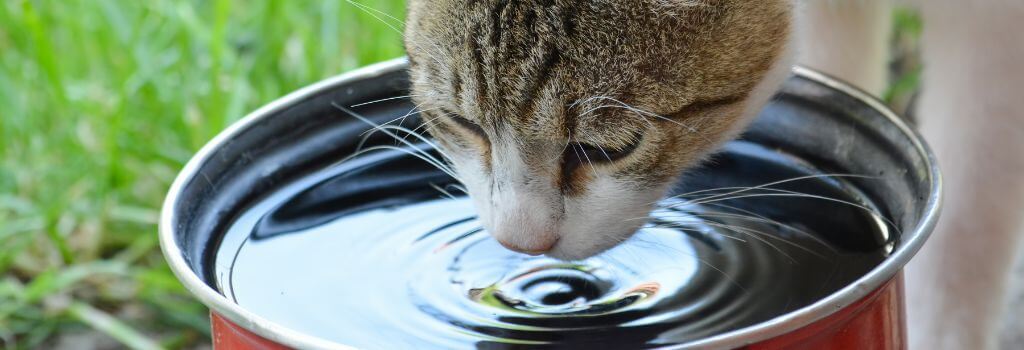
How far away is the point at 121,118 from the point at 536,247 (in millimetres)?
1128

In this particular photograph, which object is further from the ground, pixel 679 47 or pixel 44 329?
pixel 679 47

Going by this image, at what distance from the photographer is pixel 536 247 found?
3.53ft

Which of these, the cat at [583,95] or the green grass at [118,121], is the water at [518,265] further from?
the green grass at [118,121]

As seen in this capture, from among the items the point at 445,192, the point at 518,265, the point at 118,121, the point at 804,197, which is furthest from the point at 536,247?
the point at 118,121

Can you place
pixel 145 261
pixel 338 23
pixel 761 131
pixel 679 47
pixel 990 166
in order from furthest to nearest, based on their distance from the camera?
pixel 338 23, pixel 145 261, pixel 990 166, pixel 761 131, pixel 679 47

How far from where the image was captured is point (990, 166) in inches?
59.0

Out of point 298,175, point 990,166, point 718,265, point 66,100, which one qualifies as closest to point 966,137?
point 990,166

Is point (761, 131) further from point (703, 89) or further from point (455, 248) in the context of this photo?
point (455, 248)

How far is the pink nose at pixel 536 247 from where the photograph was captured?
1.08 metres

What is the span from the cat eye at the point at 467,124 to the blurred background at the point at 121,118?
49 centimetres

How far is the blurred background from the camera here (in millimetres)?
1790

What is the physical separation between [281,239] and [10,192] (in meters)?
0.99

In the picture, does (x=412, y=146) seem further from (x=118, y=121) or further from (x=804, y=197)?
(x=118, y=121)

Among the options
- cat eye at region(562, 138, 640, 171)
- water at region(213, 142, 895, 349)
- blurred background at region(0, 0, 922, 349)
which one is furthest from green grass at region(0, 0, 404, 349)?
cat eye at region(562, 138, 640, 171)
